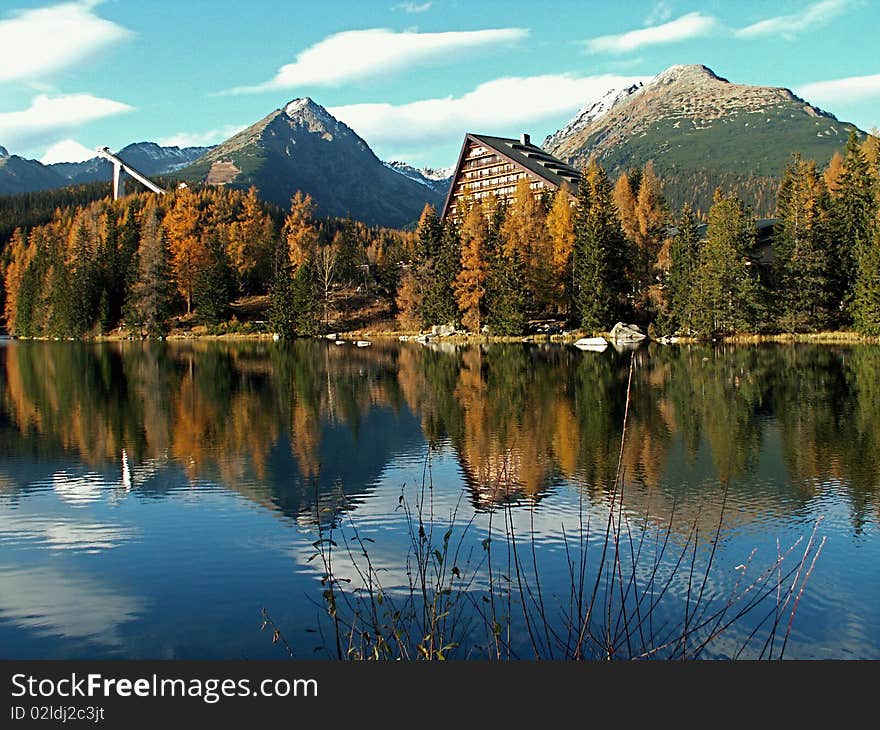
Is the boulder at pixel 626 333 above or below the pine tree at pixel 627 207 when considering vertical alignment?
below

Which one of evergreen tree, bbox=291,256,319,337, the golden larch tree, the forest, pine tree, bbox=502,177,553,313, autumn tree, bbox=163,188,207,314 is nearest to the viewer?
the forest

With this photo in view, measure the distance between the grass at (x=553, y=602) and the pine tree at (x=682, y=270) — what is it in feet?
140

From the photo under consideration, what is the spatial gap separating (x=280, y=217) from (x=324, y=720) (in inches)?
4412

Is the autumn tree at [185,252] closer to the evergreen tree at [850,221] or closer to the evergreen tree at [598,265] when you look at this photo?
the evergreen tree at [598,265]

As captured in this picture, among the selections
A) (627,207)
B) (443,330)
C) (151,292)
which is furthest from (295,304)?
(627,207)

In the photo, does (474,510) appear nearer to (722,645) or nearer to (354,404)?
(722,645)

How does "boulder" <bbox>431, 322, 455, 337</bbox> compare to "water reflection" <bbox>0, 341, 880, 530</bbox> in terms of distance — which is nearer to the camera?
"water reflection" <bbox>0, 341, 880, 530</bbox>

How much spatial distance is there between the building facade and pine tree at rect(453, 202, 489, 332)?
42.6 feet

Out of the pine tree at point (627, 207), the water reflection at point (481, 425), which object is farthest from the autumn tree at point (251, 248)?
the water reflection at point (481, 425)

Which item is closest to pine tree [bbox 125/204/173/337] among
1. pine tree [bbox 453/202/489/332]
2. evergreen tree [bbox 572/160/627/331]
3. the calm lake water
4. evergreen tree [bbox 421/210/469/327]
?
evergreen tree [bbox 421/210/469/327]

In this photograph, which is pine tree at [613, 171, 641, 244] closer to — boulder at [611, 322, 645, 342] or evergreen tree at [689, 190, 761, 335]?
evergreen tree at [689, 190, 761, 335]

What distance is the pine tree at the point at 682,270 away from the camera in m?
50.3

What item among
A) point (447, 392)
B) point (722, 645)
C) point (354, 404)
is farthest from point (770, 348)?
point (722, 645)

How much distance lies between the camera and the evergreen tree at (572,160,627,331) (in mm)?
52656
